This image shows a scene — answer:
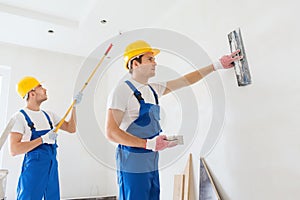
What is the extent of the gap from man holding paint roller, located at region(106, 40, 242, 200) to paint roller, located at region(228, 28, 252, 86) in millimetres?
41

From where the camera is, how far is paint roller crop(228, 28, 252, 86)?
1.61 meters

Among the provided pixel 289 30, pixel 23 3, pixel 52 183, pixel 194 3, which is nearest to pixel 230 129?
pixel 289 30

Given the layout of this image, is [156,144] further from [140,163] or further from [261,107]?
[261,107]

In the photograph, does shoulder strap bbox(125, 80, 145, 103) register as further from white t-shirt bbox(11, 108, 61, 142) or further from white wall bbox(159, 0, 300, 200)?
white t-shirt bbox(11, 108, 61, 142)

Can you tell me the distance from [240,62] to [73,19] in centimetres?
199

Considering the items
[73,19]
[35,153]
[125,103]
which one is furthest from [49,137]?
[73,19]

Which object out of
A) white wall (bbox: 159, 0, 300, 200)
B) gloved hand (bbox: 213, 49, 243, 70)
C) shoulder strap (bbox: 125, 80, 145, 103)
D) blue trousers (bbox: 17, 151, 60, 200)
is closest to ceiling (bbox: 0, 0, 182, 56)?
white wall (bbox: 159, 0, 300, 200)

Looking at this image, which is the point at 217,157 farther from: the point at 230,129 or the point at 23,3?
the point at 23,3

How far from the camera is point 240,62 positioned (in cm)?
164

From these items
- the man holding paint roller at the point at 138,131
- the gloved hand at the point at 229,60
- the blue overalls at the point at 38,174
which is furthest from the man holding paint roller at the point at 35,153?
the gloved hand at the point at 229,60

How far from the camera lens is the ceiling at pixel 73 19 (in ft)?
8.43

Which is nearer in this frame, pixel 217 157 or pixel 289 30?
pixel 289 30

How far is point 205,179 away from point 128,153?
685mm

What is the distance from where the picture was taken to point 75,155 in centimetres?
340
